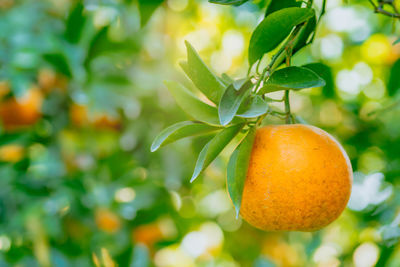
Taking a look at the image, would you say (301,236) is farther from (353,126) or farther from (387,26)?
(387,26)

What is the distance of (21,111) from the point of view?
1.91m

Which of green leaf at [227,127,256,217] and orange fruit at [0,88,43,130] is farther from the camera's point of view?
orange fruit at [0,88,43,130]

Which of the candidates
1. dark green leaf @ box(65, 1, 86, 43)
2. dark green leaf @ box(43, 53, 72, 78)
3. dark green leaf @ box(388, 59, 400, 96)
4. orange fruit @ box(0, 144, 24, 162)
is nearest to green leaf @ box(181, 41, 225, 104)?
dark green leaf @ box(388, 59, 400, 96)

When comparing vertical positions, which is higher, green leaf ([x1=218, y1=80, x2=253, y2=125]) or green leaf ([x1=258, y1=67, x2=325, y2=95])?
green leaf ([x1=258, y1=67, x2=325, y2=95])

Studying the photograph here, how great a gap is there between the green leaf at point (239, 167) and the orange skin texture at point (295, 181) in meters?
0.02

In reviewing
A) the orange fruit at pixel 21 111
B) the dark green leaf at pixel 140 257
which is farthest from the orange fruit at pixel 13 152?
the dark green leaf at pixel 140 257

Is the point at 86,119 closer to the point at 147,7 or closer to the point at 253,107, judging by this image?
the point at 147,7

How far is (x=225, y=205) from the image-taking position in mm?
2256

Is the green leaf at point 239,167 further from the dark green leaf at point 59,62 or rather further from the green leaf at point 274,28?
the dark green leaf at point 59,62

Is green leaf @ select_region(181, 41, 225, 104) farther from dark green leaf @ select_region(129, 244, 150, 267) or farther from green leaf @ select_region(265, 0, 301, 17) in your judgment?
dark green leaf @ select_region(129, 244, 150, 267)

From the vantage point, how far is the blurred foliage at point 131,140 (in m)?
1.64

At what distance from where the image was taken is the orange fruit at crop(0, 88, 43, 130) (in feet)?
6.26

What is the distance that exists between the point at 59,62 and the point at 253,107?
1202mm

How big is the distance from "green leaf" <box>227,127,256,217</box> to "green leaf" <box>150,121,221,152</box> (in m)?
0.06
